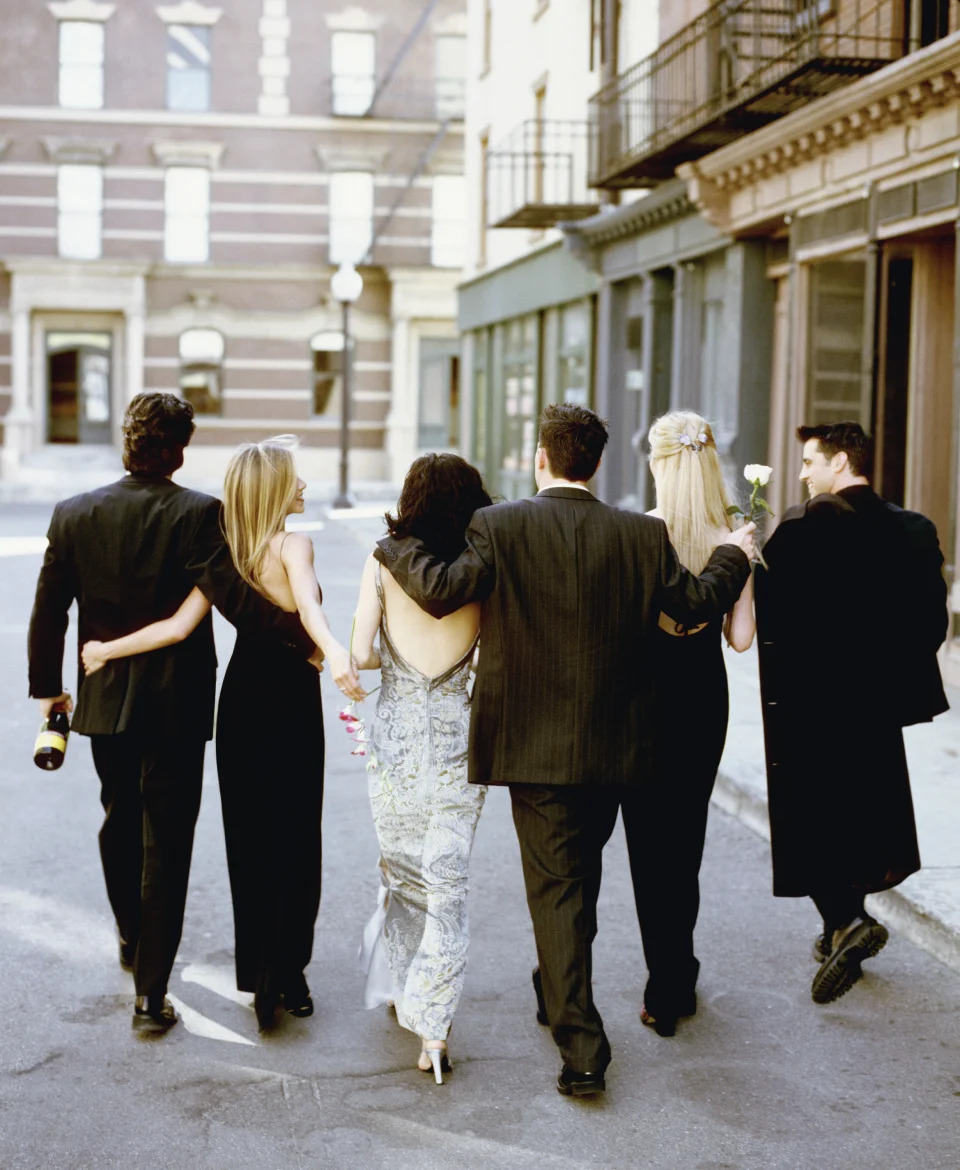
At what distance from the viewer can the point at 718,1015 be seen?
507 cm

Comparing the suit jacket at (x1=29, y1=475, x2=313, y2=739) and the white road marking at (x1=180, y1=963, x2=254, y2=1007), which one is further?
the white road marking at (x1=180, y1=963, x2=254, y2=1007)

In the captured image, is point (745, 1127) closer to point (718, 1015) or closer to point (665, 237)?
point (718, 1015)

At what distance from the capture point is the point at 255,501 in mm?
4707

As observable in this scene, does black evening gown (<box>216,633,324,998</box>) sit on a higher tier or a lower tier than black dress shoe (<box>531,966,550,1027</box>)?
higher

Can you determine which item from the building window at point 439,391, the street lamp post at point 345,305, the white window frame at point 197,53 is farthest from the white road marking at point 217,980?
the white window frame at point 197,53

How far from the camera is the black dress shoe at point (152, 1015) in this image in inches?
188

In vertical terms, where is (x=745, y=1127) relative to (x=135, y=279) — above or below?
below

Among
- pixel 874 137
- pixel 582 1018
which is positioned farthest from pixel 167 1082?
pixel 874 137

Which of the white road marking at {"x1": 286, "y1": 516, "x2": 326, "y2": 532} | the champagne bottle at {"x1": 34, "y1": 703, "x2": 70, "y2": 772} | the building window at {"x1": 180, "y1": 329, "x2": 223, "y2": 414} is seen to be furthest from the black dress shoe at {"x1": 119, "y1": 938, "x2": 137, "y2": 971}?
the building window at {"x1": 180, "y1": 329, "x2": 223, "y2": 414}

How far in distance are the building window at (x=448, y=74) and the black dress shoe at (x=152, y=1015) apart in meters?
36.2

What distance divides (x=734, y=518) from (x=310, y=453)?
117ft

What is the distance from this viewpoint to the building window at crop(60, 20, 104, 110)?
3812 cm

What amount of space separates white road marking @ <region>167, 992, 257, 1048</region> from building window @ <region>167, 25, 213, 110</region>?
3642 centimetres

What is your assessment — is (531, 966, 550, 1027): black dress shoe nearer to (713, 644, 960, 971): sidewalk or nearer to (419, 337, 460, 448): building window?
(713, 644, 960, 971): sidewalk
